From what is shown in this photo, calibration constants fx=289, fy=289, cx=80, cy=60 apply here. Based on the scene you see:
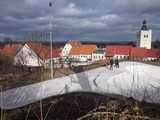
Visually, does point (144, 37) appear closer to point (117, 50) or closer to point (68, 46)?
point (117, 50)

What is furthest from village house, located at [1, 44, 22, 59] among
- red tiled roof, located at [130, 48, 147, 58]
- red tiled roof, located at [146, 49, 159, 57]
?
red tiled roof, located at [146, 49, 159, 57]

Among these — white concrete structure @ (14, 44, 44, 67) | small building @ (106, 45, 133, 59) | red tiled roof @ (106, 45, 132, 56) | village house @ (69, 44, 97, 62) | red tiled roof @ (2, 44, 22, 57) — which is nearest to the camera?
white concrete structure @ (14, 44, 44, 67)

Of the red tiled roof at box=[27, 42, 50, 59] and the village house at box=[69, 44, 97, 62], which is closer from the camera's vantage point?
the red tiled roof at box=[27, 42, 50, 59]

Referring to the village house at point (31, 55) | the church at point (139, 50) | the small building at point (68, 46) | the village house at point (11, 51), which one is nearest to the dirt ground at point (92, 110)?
the village house at point (31, 55)

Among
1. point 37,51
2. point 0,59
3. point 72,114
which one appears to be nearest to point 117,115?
point 72,114

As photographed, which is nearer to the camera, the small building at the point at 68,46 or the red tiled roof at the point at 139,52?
the red tiled roof at the point at 139,52

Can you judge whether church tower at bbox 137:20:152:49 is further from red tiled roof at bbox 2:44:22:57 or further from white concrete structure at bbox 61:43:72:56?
red tiled roof at bbox 2:44:22:57

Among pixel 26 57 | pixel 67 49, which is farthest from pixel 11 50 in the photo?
pixel 67 49

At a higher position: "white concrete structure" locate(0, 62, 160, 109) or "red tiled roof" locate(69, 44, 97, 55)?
"red tiled roof" locate(69, 44, 97, 55)

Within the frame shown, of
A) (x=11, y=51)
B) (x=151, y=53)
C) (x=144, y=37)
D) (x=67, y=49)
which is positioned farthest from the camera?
(x=67, y=49)

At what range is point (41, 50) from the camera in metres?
46.0

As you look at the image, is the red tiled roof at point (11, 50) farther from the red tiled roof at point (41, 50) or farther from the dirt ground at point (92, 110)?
the dirt ground at point (92, 110)

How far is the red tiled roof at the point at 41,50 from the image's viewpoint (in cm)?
4460

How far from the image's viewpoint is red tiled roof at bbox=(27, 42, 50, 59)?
4460 cm
